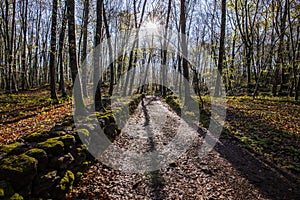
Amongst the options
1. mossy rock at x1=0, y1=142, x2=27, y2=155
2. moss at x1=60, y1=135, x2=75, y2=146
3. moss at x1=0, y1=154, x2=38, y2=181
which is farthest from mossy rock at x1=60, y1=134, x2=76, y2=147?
moss at x1=0, y1=154, x2=38, y2=181

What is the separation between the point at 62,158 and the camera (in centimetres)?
374

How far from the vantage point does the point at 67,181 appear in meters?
3.66

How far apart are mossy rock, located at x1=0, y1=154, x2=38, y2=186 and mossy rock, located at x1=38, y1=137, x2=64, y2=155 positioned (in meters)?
0.59

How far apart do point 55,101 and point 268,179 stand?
1101 cm

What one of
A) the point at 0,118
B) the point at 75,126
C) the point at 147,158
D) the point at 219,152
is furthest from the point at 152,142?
the point at 0,118

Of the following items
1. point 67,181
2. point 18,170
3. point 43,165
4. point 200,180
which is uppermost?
point 18,170

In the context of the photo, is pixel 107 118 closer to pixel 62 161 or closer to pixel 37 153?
pixel 62 161

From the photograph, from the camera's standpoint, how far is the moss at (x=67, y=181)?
351cm

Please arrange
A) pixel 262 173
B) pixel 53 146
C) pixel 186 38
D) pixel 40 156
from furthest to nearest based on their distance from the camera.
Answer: pixel 186 38 → pixel 262 173 → pixel 53 146 → pixel 40 156

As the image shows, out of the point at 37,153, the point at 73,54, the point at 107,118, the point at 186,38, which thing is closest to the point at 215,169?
the point at 107,118

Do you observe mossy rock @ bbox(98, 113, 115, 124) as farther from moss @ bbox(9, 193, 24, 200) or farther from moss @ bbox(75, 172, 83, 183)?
moss @ bbox(9, 193, 24, 200)

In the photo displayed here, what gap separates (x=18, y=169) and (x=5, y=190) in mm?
314

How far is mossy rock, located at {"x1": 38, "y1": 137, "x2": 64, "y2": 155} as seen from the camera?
3.52 meters

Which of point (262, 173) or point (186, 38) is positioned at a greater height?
point (186, 38)
